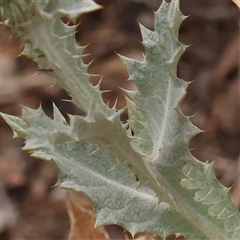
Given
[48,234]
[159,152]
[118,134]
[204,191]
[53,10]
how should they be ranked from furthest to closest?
[48,234]
[204,191]
[159,152]
[118,134]
[53,10]

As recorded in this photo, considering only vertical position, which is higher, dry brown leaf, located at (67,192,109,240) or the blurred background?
dry brown leaf, located at (67,192,109,240)

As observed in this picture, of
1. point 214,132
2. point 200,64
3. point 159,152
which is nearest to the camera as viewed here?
point 159,152

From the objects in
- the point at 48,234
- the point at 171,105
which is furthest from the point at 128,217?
the point at 48,234

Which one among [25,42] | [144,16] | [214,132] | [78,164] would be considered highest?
[25,42]

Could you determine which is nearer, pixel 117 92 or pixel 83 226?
pixel 83 226

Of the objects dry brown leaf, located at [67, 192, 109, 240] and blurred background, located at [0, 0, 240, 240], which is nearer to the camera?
dry brown leaf, located at [67, 192, 109, 240]

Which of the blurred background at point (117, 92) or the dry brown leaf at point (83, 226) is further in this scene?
the blurred background at point (117, 92)

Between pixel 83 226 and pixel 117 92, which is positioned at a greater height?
pixel 83 226

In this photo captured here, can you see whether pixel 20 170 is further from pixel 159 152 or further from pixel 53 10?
pixel 53 10
